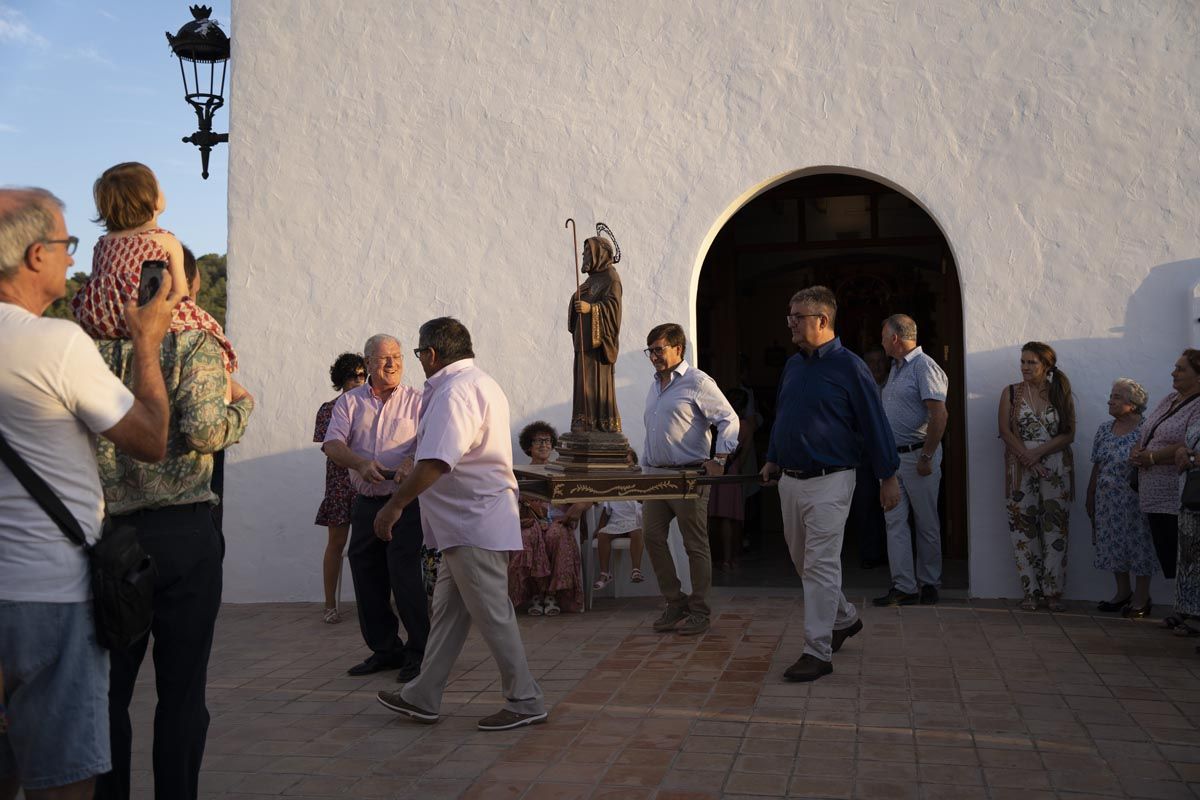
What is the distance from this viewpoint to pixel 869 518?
9789 millimetres

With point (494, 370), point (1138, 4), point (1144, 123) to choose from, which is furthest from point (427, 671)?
point (1138, 4)

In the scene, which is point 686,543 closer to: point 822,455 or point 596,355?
point 596,355

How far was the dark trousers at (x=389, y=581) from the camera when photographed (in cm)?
596

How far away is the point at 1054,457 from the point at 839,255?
494cm

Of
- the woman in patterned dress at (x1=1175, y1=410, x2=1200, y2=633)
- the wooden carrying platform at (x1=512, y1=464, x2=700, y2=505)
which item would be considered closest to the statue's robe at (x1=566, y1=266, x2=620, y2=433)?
the wooden carrying platform at (x1=512, y1=464, x2=700, y2=505)

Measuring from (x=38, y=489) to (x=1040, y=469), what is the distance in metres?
6.47

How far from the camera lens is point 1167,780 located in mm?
4090

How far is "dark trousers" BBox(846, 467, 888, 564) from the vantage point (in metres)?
9.66

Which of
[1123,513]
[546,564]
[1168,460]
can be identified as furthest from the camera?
[546,564]

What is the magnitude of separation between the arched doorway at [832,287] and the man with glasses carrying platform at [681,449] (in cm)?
195

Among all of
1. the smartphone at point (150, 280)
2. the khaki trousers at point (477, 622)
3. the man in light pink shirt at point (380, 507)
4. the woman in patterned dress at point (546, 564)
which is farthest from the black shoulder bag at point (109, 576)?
the woman in patterned dress at point (546, 564)

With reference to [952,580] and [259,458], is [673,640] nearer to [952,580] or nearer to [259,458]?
[952,580]

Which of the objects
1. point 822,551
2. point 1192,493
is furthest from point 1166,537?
point 822,551

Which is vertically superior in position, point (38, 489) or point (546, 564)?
point (38, 489)
